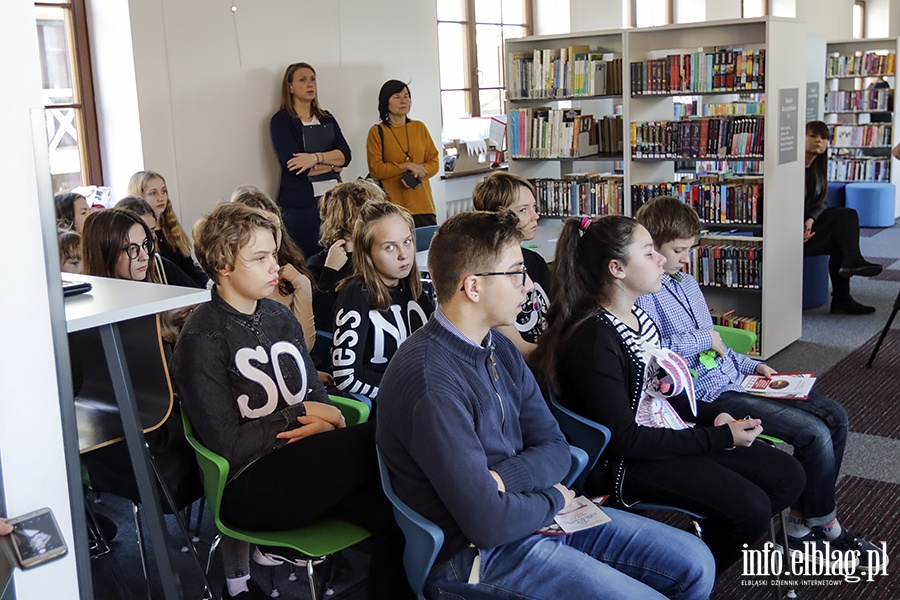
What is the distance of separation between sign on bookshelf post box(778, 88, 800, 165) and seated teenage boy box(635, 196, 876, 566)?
221cm

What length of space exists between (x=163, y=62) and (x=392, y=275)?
3184 millimetres

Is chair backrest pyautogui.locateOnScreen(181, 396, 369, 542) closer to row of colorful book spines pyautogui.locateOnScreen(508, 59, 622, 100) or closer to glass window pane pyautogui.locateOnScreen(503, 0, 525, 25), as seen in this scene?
row of colorful book spines pyautogui.locateOnScreen(508, 59, 622, 100)

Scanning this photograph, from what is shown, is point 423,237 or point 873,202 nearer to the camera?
point 423,237

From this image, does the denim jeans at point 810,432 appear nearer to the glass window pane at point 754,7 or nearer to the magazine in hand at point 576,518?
the magazine in hand at point 576,518

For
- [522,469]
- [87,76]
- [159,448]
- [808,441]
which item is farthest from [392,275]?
[87,76]

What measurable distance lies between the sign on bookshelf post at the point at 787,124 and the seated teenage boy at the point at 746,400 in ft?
7.26

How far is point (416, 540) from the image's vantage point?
194cm

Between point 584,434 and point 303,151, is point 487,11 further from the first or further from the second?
point 584,434

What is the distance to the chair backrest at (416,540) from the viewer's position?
1.89 m

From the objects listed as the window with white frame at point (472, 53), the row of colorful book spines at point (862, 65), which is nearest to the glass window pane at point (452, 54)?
the window with white frame at point (472, 53)

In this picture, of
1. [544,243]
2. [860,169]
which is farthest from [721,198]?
[860,169]

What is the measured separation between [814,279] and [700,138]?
175cm

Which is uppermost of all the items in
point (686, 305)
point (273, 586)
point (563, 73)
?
point (563, 73)

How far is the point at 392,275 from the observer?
3.02 metres
